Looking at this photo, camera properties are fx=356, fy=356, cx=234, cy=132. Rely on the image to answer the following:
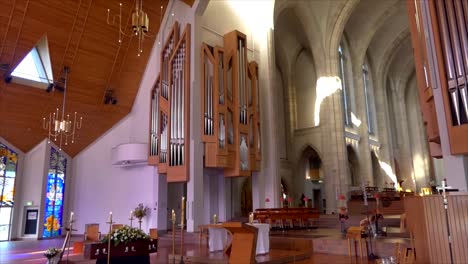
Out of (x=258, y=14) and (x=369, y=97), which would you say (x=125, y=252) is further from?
(x=369, y=97)

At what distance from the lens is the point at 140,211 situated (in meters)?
13.0

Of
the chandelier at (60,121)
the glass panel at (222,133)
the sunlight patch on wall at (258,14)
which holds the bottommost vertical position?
the glass panel at (222,133)

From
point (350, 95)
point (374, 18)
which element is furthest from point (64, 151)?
point (374, 18)

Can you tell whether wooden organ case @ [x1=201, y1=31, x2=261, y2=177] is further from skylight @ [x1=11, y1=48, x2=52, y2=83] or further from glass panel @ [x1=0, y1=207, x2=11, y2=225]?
glass panel @ [x1=0, y1=207, x2=11, y2=225]

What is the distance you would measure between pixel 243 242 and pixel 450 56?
4.71 m

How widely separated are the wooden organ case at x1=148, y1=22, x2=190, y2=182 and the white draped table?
11.5 feet

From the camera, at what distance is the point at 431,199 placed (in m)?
4.96

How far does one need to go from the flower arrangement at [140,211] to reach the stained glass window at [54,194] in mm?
3650

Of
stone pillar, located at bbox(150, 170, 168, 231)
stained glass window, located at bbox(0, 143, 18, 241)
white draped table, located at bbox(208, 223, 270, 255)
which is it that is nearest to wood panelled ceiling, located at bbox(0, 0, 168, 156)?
Result: stained glass window, located at bbox(0, 143, 18, 241)

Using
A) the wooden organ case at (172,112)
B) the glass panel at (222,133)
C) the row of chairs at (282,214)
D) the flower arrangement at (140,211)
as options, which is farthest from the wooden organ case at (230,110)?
the flower arrangement at (140,211)

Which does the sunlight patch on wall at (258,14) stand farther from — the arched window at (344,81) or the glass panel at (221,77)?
the arched window at (344,81)

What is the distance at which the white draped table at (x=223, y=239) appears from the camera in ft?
25.4

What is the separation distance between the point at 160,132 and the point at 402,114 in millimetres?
20601

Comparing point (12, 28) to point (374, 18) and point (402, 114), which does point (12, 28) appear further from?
point (402, 114)
